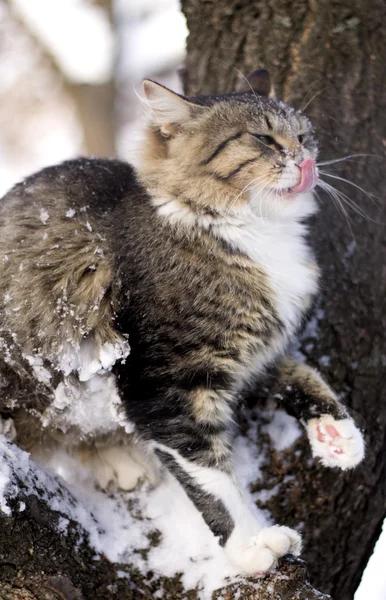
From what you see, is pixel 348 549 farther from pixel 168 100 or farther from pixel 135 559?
pixel 168 100

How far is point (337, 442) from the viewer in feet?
7.22

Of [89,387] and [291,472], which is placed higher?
[89,387]

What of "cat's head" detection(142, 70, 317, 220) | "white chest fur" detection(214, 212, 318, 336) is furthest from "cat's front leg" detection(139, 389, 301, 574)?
"cat's head" detection(142, 70, 317, 220)

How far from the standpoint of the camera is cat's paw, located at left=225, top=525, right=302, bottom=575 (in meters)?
1.88

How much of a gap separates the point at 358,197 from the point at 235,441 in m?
1.11

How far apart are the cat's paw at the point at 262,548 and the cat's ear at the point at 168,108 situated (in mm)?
1390

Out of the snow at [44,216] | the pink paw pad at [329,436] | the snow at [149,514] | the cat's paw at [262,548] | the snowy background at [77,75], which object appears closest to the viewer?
the cat's paw at [262,548]

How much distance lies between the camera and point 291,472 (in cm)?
226

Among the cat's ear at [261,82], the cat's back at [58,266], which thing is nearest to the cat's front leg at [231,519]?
the cat's back at [58,266]

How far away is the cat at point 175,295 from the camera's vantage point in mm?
2092

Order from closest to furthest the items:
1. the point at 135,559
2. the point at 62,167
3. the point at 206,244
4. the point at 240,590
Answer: the point at 240,590 → the point at 135,559 → the point at 206,244 → the point at 62,167

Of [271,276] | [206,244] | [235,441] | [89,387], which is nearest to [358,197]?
[271,276]

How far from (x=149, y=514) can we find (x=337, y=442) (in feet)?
2.25

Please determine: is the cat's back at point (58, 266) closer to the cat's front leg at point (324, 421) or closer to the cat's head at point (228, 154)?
the cat's head at point (228, 154)
